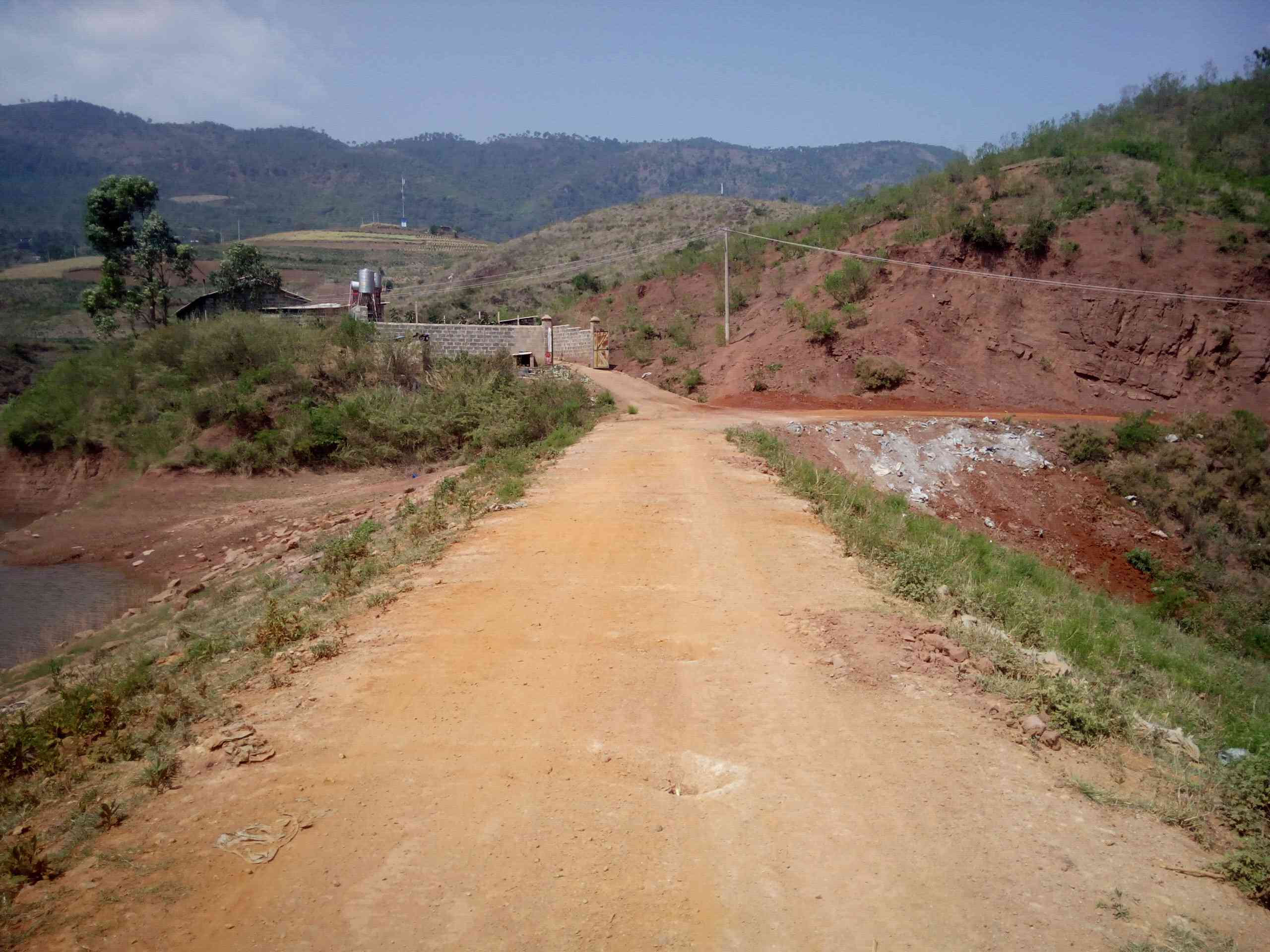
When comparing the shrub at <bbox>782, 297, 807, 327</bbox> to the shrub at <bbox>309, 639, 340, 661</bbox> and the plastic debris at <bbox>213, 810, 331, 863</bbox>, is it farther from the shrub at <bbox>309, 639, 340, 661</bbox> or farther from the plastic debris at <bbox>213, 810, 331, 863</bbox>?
the plastic debris at <bbox>213, 810, 331, 863</bbox>

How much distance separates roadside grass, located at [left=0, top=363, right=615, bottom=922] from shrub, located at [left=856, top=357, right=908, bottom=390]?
12087 mm

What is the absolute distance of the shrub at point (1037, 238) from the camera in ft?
78.7

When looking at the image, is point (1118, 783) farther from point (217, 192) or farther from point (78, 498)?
point (217, 192)

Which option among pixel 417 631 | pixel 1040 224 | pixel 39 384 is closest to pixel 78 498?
pixel 39 384

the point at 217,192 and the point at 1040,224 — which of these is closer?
the point at 1040,224

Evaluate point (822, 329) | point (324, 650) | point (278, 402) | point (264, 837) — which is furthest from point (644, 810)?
point (822, 329)

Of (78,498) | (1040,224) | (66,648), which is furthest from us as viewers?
(1040,224)

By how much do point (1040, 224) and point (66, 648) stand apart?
1010 inches

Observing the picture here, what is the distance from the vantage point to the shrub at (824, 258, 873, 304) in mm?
24922

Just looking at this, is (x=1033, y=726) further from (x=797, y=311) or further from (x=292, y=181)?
(x=292, y=181)

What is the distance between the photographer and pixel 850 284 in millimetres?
25031

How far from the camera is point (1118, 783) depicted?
4.76m

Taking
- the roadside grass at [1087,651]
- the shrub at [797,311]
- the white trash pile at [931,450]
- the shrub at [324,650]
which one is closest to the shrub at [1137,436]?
the white trash pile at [931,450]

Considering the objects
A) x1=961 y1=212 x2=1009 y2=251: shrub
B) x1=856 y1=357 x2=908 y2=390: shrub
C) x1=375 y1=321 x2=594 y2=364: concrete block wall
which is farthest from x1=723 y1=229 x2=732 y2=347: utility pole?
x1=961 y1=212 x2=1009 y2=251: shrub
